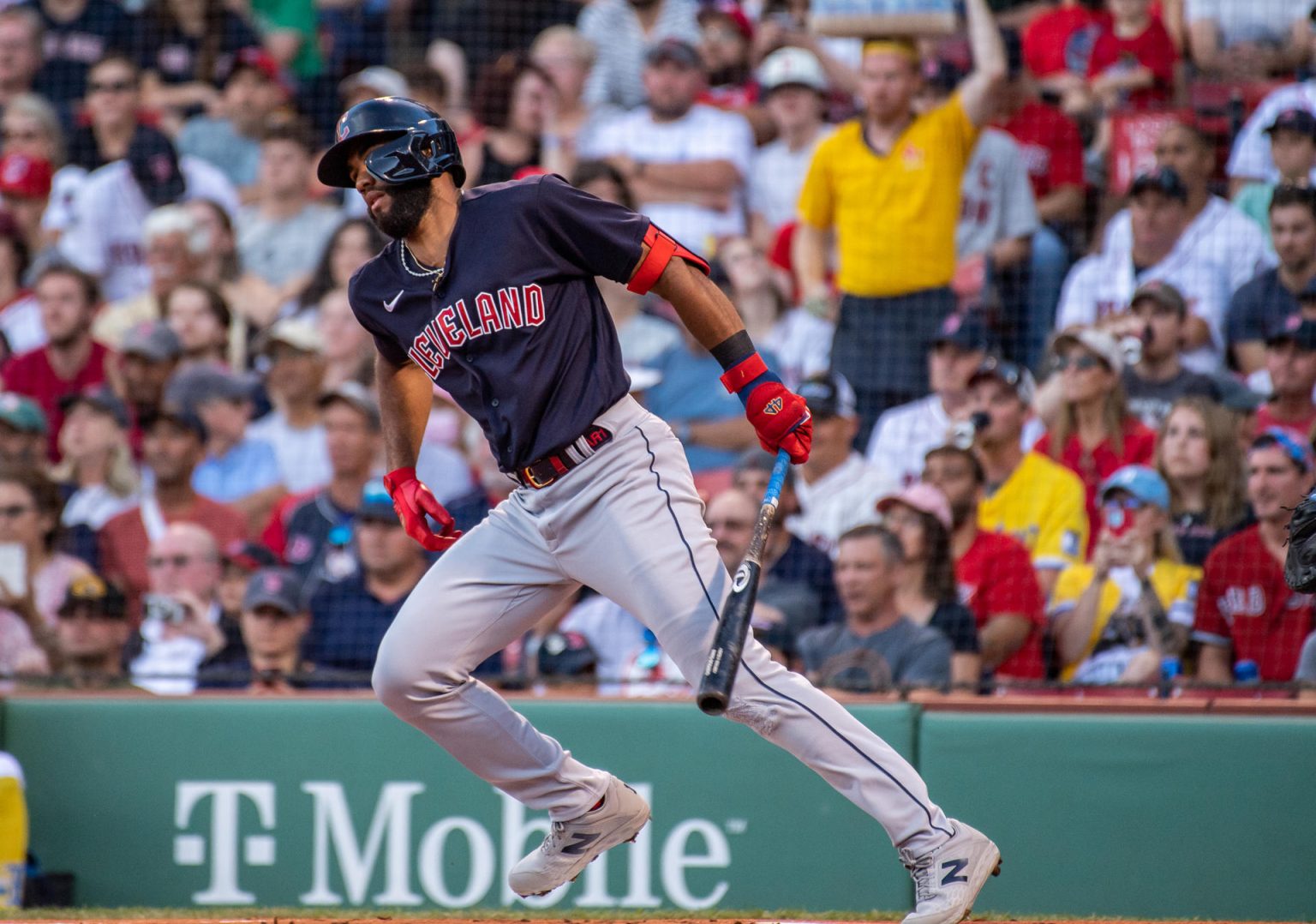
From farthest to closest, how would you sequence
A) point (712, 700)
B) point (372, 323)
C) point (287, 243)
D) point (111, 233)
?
point (111, 233) → point (287, 243) → point (372, 323) → point (712, 700)

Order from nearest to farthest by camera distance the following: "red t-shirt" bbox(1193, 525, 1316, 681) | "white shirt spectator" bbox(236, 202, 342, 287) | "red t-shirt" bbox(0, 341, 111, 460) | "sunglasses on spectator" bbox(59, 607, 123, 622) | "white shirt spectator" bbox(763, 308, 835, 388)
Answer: "red t-shirt" bbox(1193, 525, 1316, 681) < "sunglasses on spectator" bbox(59, 607, 123, 622) < "white shirt spectator" bbox(763, 308, 835, 388) < "red t-shirt" bbox(0, 341, 111, 460) < "white shirt spectator" bbox(236, 202, 342, 287)

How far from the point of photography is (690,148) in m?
8.05

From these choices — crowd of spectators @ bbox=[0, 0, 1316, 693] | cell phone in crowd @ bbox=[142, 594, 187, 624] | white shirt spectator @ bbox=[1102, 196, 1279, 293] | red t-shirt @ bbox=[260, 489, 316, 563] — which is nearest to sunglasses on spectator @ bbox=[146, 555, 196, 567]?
crowd of spectators @ bbox=[0, 0, 1316, 693]

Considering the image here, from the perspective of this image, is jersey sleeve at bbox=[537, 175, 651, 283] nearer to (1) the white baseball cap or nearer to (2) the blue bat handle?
(2) the blue bat handle

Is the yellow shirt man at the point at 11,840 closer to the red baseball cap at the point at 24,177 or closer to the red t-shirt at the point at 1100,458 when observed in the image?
the red t-shirt at the point at 1100,458

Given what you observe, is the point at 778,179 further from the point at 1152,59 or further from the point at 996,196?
the point at 1152,59

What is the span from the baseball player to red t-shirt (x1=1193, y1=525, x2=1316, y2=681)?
2.33m

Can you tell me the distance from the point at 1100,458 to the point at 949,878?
3.15 meters

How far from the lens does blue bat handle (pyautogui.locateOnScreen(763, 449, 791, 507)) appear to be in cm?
358

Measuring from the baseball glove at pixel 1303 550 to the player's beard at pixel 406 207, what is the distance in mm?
2054

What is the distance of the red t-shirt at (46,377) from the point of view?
25.6 feet

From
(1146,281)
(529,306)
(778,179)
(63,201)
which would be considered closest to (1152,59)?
(1146,281)

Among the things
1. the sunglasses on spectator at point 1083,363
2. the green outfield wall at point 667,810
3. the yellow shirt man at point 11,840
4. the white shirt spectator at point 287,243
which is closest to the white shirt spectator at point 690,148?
the white shirt spectator at point 287,243

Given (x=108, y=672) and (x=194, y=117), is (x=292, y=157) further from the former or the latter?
(x=108, y=672)
